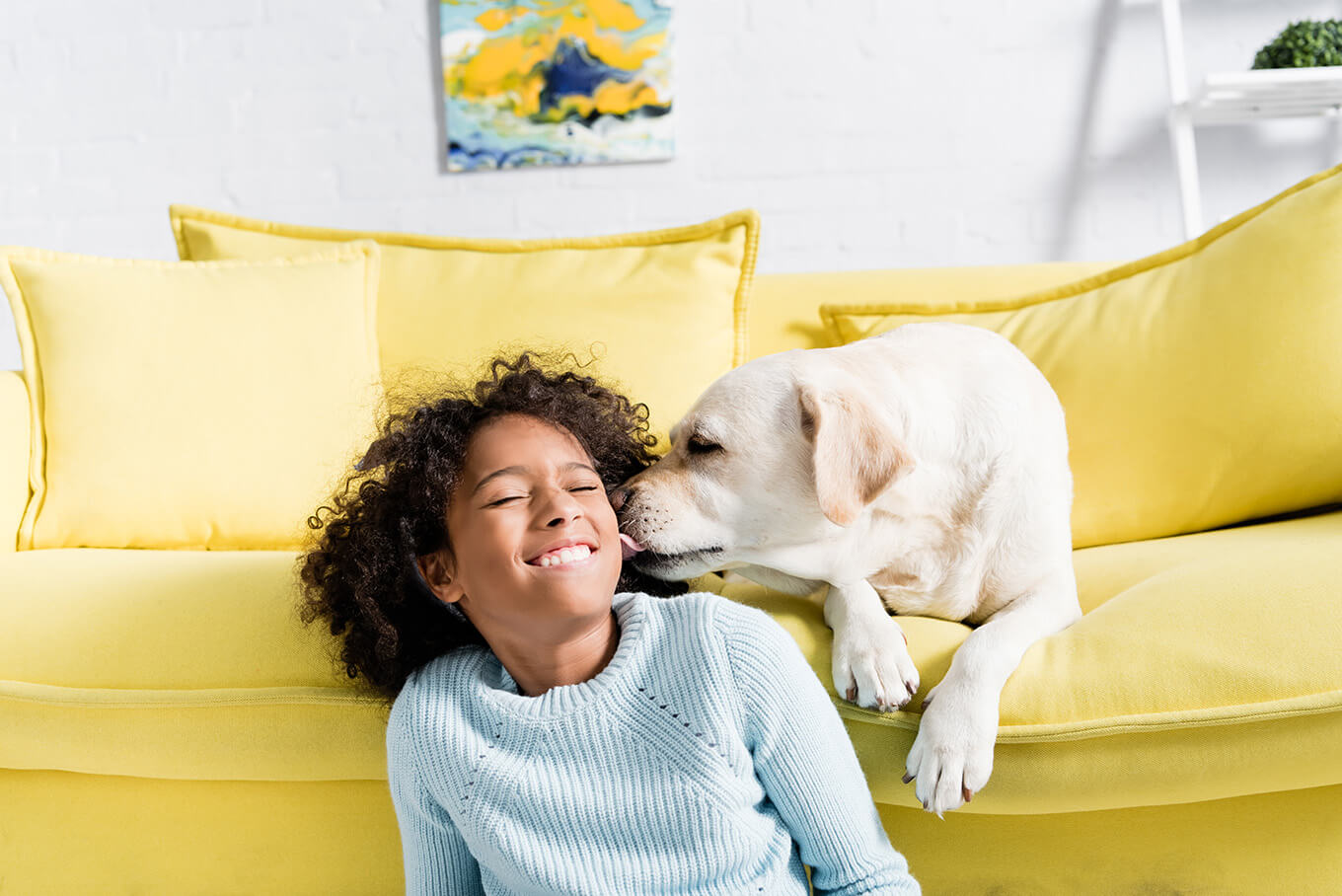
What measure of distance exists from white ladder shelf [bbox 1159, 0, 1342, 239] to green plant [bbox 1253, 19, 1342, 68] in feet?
0.15

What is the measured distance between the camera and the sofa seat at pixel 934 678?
1079 millimetres

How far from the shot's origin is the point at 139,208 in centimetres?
327

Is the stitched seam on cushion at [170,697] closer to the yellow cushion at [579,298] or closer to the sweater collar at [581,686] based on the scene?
the sweater collar at [581,686]

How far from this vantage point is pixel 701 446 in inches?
53.3

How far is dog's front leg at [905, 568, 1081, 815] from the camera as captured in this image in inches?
41.9

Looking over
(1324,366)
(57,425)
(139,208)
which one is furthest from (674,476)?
(139,208)

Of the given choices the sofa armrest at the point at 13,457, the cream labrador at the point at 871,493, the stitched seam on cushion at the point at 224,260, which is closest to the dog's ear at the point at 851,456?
the cream labrador at the point at 871,493

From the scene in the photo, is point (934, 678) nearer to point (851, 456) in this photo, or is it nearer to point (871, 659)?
point (871, 659)

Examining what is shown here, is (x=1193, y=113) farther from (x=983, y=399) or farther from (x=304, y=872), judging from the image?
(x=304, y=872)

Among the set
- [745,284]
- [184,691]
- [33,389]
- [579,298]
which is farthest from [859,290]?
[33,389]

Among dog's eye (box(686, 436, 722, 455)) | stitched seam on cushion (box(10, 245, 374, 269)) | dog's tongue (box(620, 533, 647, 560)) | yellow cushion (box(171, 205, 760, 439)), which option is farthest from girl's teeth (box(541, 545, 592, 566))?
stitched seam on cushion (box(10, 245, 374, 269))

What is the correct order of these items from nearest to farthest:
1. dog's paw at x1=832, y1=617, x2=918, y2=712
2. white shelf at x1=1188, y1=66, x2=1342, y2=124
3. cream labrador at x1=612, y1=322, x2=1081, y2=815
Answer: dog's paw at x1=832, y1=617, x2=918, y2=712, cream labrador at x1=612, y1=322, x2=1081, y2=815, white shelf at x1=1188, y1=66, x2=1342, y2=124

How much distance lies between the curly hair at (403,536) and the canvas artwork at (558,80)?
189 cm

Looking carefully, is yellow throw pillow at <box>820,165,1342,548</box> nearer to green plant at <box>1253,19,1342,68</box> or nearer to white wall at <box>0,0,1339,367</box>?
green plant at <box>1253,19,1342,68</box>
